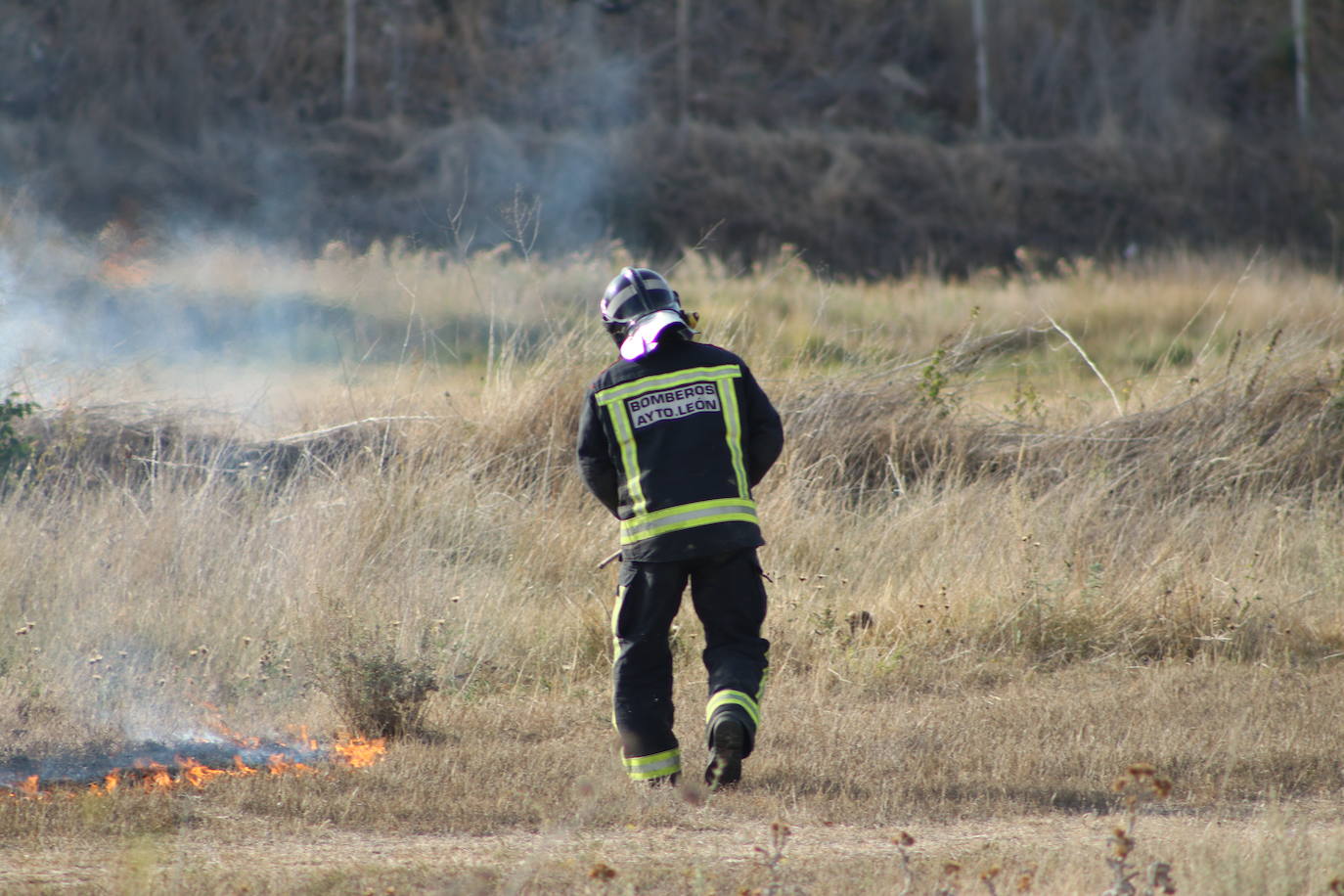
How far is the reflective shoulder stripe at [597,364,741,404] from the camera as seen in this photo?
16.8 ft

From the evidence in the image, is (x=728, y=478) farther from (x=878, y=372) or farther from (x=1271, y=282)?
(x=1271, y=282)

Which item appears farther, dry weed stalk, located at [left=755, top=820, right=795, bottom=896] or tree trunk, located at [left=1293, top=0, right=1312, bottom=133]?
tree trunk, located at [left=1293, top=0, right=1312, bottom=133]

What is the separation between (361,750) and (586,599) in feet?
7.20

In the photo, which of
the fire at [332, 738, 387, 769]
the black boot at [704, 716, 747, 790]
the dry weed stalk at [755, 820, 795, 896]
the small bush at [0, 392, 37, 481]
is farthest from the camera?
the small bush at [0, 392, 37, 481]

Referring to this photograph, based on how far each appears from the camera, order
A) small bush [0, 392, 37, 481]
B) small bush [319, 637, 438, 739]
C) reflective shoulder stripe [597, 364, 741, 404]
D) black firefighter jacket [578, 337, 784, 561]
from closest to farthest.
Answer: black firefighter jacket [578, 337, 784, 561], reflective shoulder stripe [597, 364, 741, 404], small bush [319, 637, 438, 739], small bush [0, 392, 37, 481]

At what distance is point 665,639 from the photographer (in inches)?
205

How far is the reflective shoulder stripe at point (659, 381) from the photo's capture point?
513 centimetres

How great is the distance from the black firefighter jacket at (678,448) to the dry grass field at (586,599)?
101 centimetres

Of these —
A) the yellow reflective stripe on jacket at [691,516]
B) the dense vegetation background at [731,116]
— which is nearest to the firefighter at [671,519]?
the yellow reflective stripe on jacket at [691,516]

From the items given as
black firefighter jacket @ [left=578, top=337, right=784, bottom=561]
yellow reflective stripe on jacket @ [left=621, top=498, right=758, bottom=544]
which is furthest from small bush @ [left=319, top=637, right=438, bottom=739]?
yellow reflective stripe on jacket @ [left=621, top=498, right=758, bottom=544]

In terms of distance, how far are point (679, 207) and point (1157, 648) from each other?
19.5 meters

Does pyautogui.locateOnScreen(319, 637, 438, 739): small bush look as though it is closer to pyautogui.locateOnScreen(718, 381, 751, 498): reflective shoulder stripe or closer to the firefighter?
the firefighter

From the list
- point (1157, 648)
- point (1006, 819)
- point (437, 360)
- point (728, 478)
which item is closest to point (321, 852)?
point (728, 478)

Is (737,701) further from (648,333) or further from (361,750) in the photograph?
(361,750)
